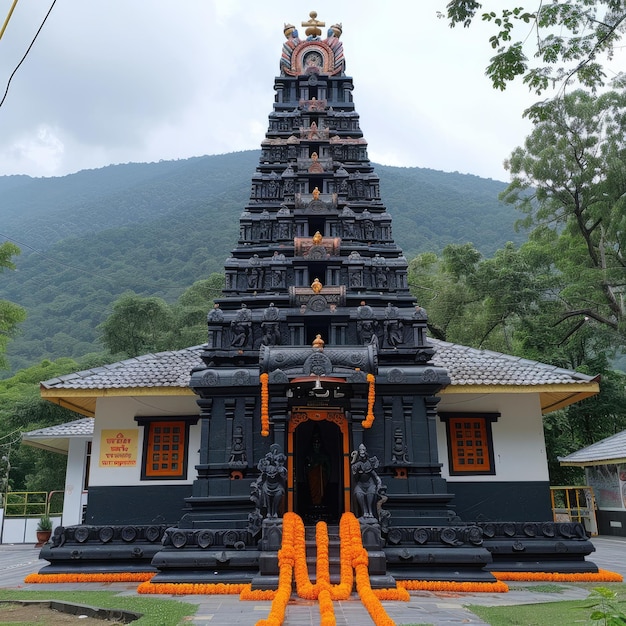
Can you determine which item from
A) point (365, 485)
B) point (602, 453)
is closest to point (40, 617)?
point (365, 485)

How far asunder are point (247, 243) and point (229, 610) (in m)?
8.76

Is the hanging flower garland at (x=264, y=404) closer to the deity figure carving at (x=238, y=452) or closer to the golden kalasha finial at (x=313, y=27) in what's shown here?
the deity figure carving at (x=238, y=452)

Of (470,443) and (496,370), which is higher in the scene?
(496,370)

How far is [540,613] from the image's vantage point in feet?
24.1

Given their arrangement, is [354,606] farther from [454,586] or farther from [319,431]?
[319,431]

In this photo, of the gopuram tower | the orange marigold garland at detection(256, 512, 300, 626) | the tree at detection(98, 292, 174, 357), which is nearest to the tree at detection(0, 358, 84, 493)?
the tree at detection(98, 292, 174, 357)

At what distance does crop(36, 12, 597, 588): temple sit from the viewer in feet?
32.9

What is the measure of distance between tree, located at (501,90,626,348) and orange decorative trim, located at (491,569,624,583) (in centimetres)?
1394

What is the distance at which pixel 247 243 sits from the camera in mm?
14469

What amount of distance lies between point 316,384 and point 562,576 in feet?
18.7

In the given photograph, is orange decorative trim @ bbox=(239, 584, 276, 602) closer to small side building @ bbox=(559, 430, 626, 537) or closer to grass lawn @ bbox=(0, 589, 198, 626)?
grass lawn @ bbox=(0, 589, 198, 626)

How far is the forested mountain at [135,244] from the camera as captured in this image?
5788cm

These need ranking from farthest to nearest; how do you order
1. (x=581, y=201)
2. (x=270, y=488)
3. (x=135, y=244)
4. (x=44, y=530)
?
1. (x=135, y=244)
2. (x=581, y=201)
3. (x=44, y=530)
4. (x=270, y=488)

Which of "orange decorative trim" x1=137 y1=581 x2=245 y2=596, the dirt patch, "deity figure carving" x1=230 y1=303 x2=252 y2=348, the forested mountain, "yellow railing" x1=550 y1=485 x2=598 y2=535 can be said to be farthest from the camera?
the forested mountain
